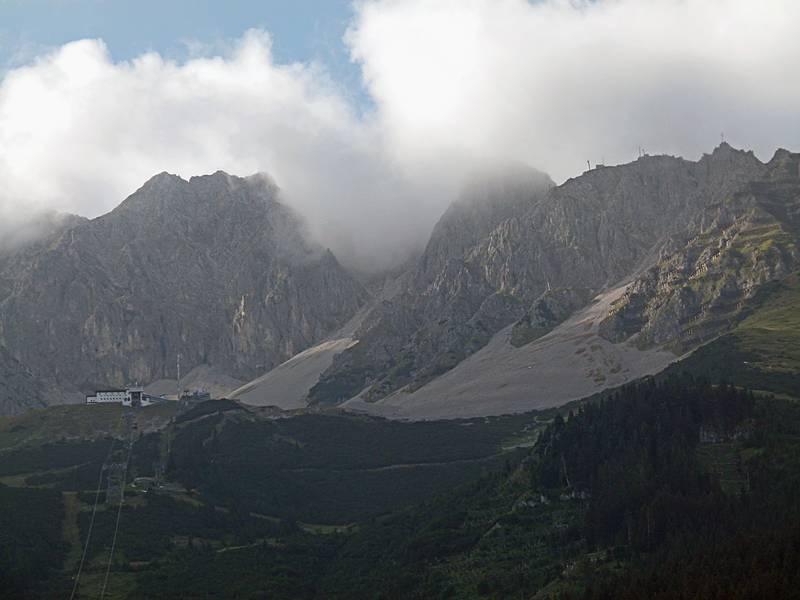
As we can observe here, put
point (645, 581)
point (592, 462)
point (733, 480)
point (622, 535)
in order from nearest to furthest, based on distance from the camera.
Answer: point (645, 581) → point (622, 535) → point (733, 480) → point (592, 462)

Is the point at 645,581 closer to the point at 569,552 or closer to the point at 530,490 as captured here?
the point at 569,552

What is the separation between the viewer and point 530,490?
192m

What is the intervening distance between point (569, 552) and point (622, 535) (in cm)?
776

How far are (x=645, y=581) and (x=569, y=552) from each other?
31825 millimetres

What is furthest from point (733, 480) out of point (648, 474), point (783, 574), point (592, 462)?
point (783, 574)

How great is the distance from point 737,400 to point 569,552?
5162 cm

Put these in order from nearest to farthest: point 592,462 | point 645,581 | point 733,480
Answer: point 645,581 < point 733,480 < point 592,462

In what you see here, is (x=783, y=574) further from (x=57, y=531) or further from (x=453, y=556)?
(x=57, y=531)

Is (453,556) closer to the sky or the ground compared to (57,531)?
closer to the ground

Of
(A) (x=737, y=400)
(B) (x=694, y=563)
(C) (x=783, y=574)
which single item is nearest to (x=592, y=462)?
(A) (x=737, y=400)

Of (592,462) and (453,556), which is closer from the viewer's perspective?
(453,556)

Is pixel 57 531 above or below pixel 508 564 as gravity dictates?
above

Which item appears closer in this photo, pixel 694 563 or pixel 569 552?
pixel 694 563

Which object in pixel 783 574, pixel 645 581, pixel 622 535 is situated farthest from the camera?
pixel 622 535
